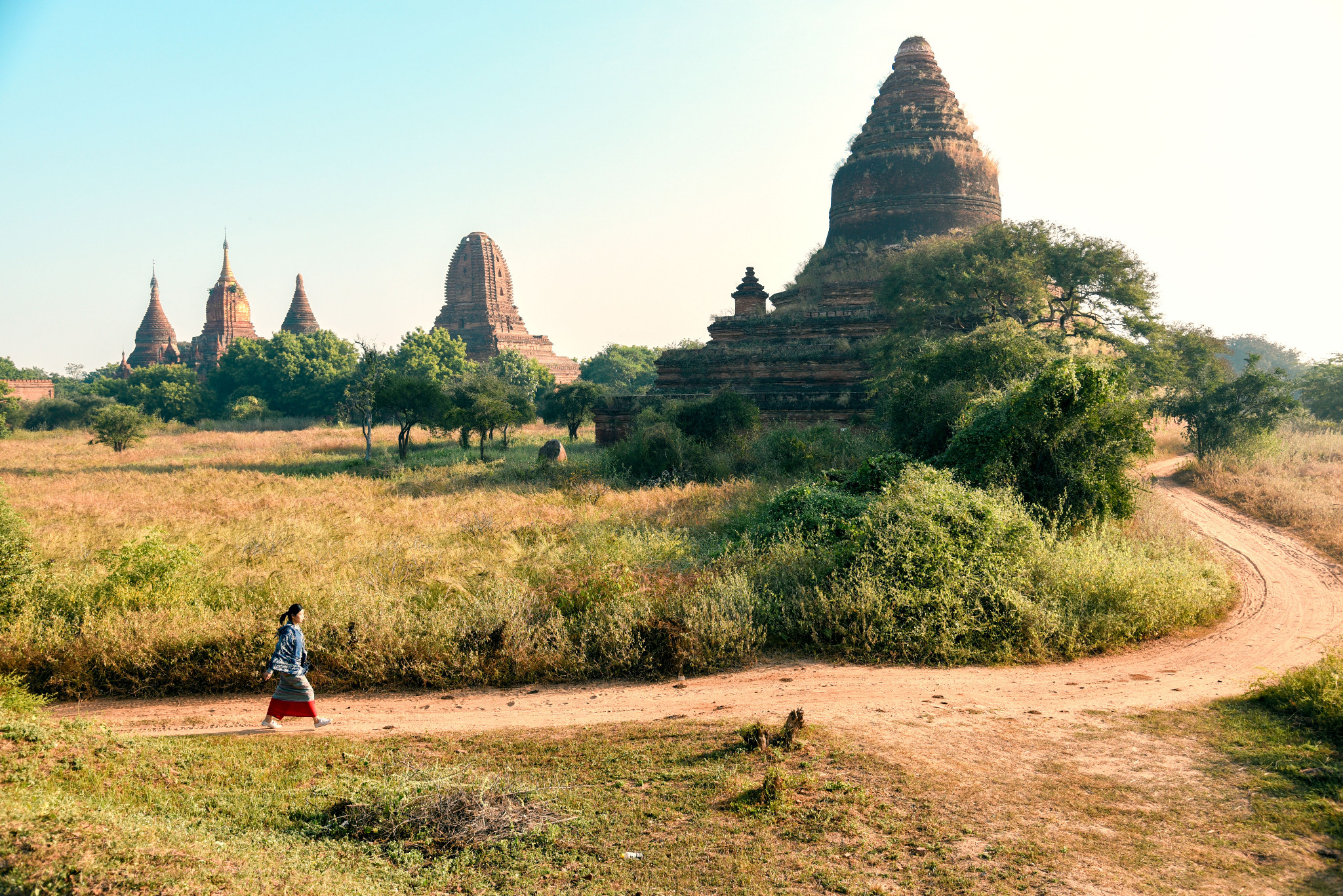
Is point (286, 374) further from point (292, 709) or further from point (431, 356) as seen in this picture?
point (292, 709)

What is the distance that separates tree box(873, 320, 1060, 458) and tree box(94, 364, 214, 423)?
4937cm

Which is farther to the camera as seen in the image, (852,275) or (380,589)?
(852,275)

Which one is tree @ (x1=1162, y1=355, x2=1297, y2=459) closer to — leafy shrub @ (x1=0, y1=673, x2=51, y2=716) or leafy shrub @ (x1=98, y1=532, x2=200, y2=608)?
leafy shrub @ (x1=98, y1=532, x2=200, y2=608)

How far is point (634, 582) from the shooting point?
8.61m

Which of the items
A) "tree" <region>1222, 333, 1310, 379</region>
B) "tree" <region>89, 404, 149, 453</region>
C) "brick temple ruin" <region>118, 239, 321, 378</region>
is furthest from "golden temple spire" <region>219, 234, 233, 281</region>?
"tree" <region>1222, 333, 1310, 379</region>

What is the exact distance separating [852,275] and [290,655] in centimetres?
2230

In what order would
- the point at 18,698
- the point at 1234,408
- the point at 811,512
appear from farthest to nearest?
the point at 1234,408 < the point at 811,512 < the point at 18,698

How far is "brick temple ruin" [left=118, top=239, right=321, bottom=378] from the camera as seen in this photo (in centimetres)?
6988

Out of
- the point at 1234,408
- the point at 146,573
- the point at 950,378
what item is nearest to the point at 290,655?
the point at 146,573

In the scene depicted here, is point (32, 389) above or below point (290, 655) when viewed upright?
above

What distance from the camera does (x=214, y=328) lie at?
70.4 meters

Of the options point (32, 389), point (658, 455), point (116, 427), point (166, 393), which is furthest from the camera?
point (32, 389)

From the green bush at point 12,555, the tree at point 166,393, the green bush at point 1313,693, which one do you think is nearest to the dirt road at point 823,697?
the green bush at point 1313,693

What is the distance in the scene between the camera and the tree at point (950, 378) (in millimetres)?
14500
